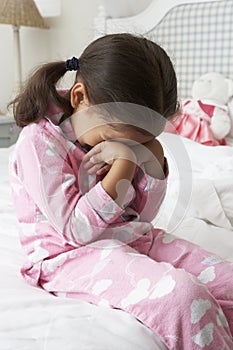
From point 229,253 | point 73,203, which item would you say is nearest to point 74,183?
point 73,203

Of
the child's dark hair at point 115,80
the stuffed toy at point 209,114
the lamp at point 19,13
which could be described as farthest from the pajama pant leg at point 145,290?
the lamp at point 19,13

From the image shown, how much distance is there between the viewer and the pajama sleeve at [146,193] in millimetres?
1014

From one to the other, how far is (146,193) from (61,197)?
198 millimetres

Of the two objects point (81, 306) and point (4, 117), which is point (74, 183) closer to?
point (81, 306)

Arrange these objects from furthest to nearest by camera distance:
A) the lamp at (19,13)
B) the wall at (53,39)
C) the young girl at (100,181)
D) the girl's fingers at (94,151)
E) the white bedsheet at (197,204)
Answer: the wall at (53,39) → the lamp at (19,13) → the white bedsheet at (197,204) → the girl's fingers at (94,151) → the young girl at (100,181)

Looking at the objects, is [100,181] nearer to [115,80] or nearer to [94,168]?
[94,168]

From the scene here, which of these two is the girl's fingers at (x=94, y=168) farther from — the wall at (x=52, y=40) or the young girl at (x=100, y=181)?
the wall at (x=52, y=40)

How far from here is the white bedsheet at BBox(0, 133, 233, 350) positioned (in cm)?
70

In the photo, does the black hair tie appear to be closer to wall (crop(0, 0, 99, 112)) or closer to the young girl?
the young girl

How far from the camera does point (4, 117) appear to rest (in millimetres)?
2707

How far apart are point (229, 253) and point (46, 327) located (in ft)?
1.69

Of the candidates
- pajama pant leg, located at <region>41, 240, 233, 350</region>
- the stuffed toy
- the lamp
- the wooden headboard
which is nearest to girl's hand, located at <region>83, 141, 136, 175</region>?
pajama pant leg, located at <region>41, 240, 233, 350</region>

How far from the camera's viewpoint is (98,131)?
932 mm

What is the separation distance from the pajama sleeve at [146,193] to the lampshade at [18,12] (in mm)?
1972
